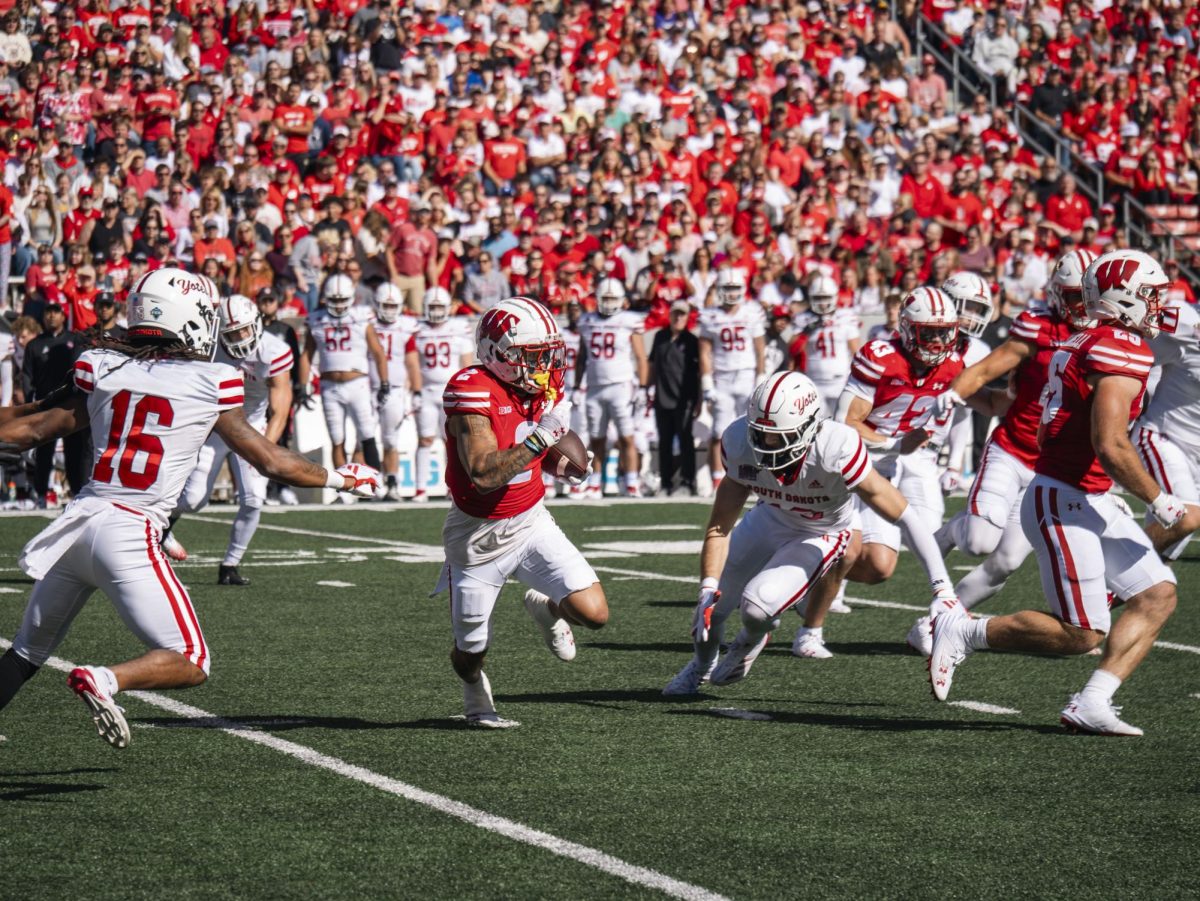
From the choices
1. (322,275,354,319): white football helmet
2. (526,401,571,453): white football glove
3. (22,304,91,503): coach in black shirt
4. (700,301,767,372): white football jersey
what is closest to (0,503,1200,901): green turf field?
(526,401,571,453): white football glove

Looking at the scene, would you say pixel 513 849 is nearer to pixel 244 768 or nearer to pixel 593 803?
pixel 593 803

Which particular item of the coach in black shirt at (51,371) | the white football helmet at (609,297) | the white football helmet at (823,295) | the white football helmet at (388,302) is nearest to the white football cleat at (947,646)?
the coach in black shirt at (51,371)

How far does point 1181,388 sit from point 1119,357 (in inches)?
157

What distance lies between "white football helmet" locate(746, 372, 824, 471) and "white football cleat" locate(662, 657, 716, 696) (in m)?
0.96

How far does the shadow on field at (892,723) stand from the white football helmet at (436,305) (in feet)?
34.3

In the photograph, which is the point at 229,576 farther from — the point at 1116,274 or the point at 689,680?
the point at 1116,274

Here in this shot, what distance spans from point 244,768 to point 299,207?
41.0 feet

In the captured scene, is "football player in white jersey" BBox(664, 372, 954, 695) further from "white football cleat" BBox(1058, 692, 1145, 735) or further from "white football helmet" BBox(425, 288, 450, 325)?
"white football helmet" BBox(425, 288, 450, 325)

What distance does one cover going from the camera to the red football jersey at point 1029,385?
812cm

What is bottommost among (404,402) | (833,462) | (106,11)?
(404,402)

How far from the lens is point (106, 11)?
746 inches

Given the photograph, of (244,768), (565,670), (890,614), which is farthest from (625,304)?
(244,768)

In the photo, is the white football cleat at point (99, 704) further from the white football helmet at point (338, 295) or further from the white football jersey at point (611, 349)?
the white football jersey at point (611, 349)

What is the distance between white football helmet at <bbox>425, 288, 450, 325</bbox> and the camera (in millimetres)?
16641
